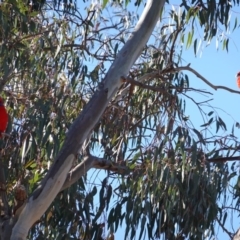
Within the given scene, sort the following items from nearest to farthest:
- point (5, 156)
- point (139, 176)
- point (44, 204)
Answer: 1. point (44, 204)
2. point (139, 176)
3. point (5, 156)

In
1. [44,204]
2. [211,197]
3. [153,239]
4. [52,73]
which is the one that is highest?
[52,73]

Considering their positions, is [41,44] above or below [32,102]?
above

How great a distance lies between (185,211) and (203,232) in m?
0.17

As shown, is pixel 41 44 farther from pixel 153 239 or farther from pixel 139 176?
pixel 153 239

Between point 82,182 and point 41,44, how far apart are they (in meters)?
0.91

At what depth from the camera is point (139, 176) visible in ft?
13.2

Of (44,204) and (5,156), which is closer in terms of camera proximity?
(44,204)

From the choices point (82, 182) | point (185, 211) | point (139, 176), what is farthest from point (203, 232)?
point (82, 182)

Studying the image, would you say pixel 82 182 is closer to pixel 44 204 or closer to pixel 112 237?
pixel 112 237

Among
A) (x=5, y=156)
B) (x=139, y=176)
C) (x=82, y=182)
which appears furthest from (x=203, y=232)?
(x=5, y=156)

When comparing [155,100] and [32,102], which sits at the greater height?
[155,100]

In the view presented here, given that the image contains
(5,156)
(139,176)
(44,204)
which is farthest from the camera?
(5,156)

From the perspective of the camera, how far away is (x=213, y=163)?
4145 mm

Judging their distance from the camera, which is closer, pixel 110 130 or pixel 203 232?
pixel 203 232
